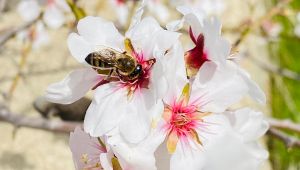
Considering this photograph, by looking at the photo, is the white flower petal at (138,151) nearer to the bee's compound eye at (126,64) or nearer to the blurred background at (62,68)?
the bee's compound eye at (126,64)

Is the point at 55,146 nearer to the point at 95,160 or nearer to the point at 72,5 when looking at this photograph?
the point at 72,5

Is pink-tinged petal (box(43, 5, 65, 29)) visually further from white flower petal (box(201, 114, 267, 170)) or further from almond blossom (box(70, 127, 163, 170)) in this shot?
white flower petal (box(201, 114, 267, 170))

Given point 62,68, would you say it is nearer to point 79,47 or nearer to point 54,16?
point 54,16

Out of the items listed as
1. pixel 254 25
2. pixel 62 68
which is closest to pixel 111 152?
pixel 254 25

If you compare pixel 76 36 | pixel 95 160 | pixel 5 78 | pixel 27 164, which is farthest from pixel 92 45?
pixel 5 78

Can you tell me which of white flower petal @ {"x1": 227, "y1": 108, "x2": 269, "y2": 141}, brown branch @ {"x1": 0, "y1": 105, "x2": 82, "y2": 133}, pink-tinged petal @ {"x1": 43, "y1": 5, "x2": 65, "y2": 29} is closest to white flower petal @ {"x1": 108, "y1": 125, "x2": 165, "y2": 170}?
white flower petal @ {"x1": 227, "y1": 108, "x2": 269, "y2": 141}
